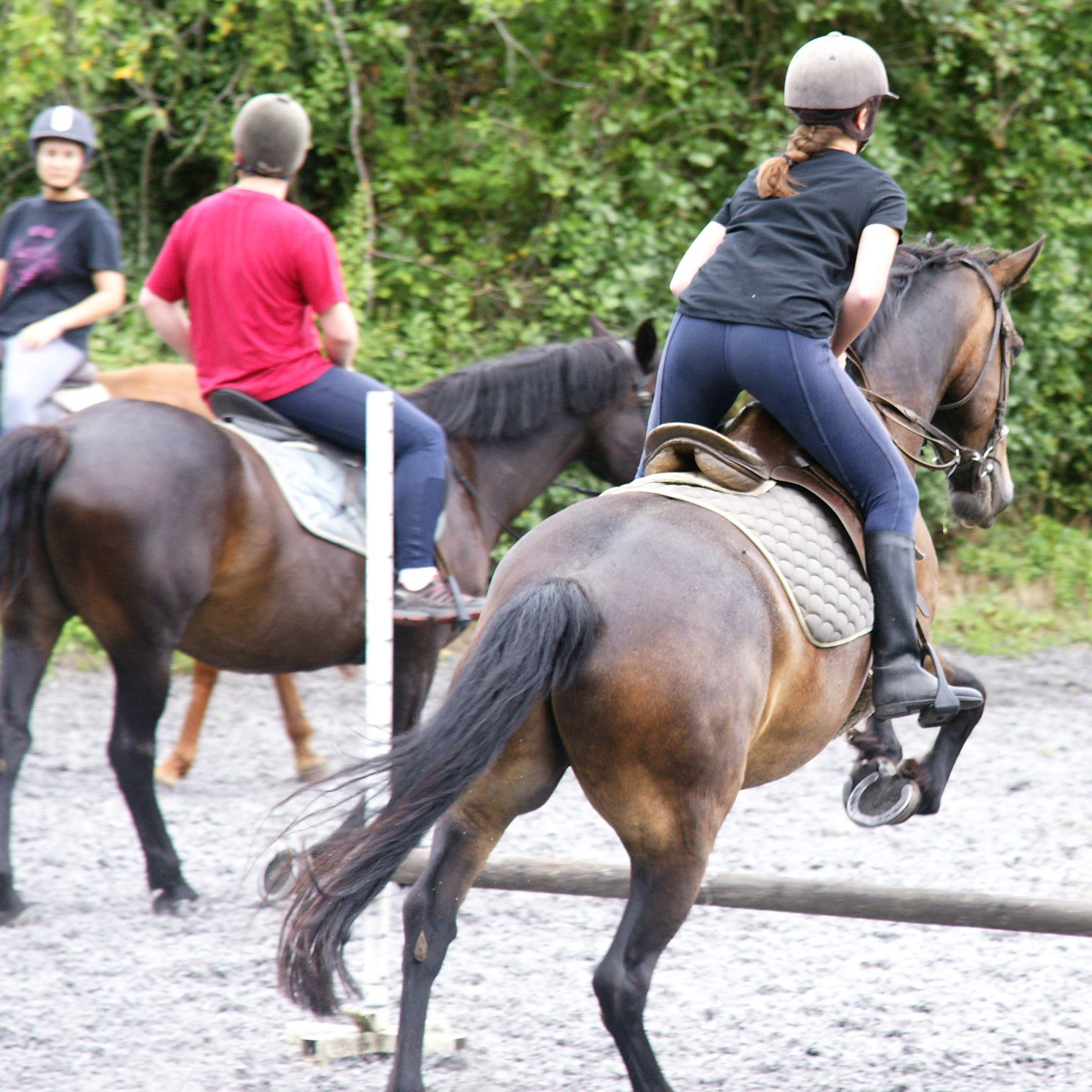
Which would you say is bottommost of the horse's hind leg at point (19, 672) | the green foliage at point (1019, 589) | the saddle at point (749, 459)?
the green foliage at point (1019, 589)

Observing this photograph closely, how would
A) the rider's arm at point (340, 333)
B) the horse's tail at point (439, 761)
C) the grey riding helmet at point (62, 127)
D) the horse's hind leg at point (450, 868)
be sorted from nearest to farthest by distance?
the horse's tail at point (439, 761) < the horse's hind leg at point (450, 868) < the rider's arm at point (340, 333) < the grey riding helmet at point (62, 127)

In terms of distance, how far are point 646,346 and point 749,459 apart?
284 centimetres

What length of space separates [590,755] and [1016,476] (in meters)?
9.45

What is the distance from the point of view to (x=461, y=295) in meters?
10.3

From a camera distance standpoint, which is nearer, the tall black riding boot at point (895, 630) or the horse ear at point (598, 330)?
the tall black riding boot at point (895, 630)

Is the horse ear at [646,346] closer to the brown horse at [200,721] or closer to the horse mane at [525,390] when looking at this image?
the horse mane at [525,390]

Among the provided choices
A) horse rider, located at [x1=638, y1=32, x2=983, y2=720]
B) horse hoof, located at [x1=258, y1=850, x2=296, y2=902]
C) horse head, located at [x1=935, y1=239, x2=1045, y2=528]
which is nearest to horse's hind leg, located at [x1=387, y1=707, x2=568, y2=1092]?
horse hoof, located at [x1=258, y1=850, x2=296, y2=902]

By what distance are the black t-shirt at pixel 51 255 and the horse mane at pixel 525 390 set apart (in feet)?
4.68

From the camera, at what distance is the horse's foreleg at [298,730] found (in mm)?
6809

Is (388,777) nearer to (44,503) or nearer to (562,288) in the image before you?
(44,503)

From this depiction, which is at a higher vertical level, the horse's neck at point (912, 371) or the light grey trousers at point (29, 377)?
the horse's neck at point (912, 371)

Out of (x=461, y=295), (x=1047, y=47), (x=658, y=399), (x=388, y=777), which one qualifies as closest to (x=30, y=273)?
(x=658, y=399)

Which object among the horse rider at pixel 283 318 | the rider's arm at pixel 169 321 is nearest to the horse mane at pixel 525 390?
the horse rider at pixel 283 318

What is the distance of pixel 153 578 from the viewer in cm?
483
